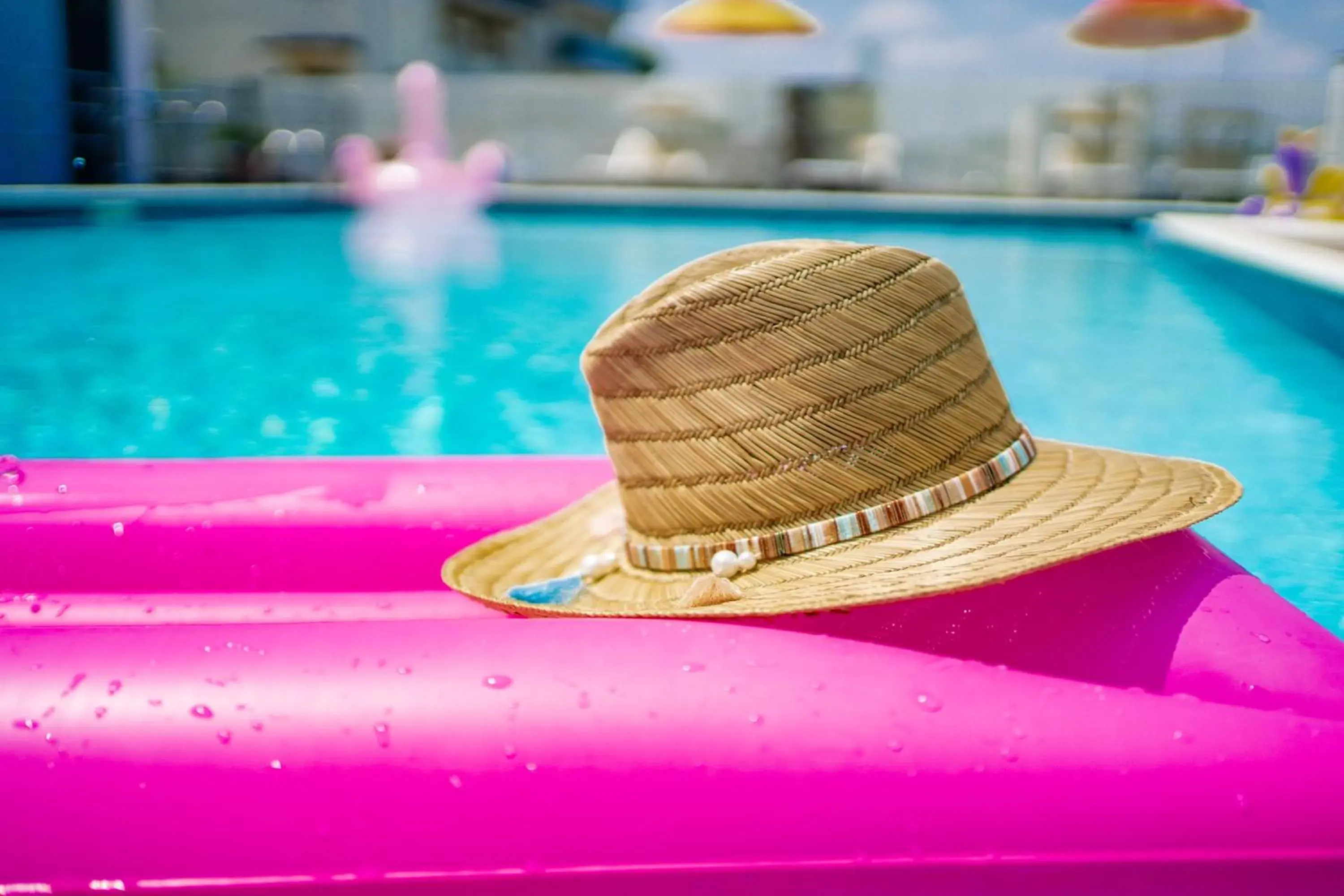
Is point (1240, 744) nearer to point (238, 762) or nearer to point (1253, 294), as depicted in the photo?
point (238, 762)

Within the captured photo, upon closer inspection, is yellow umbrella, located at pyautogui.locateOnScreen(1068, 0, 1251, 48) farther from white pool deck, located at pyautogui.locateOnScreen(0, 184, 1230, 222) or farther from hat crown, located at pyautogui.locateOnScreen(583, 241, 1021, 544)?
hat crown, located at pyautogui.locateOnScreen(583, 241, 1021, 544)

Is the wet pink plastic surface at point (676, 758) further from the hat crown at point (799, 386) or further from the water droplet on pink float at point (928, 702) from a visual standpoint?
the hat crown at point (799, 386)

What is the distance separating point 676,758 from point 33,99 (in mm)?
12680

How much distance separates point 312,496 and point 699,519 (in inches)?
27.0

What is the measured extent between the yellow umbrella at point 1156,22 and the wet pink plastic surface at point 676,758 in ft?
40.1

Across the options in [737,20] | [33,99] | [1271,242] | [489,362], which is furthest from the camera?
[737,20]

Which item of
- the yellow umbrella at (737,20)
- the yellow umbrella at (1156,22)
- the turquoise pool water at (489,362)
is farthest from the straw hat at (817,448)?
the yellow umbrella at (737,20)

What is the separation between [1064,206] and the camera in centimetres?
1231

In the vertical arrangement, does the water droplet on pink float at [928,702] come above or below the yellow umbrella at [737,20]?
below

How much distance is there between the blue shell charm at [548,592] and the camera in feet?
4.76

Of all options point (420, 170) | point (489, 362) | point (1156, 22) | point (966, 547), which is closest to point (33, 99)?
point (420, 170)

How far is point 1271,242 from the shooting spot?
7.11 metres

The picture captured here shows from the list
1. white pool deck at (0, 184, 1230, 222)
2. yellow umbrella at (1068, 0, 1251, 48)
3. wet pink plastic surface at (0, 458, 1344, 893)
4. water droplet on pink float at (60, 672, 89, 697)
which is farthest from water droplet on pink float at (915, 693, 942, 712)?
yellow umbrella at (1068, 0, 1251, 48)

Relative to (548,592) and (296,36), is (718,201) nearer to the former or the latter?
(548,592)
